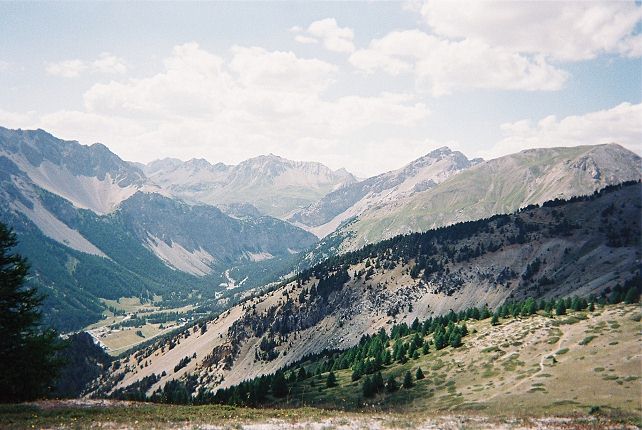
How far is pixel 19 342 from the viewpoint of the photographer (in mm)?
46688

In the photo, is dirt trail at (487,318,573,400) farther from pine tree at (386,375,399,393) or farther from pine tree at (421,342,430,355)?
pine tree at (421,342,430,355)

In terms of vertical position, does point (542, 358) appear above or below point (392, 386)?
above

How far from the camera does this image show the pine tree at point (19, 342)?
148 ft

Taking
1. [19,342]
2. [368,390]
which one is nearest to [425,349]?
[368,390]

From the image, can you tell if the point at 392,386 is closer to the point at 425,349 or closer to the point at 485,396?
the point at 485,396

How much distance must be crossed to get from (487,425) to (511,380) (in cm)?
3183

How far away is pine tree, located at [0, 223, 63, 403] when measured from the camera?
1770 inches

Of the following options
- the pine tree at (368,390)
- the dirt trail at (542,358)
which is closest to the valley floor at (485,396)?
the dirt trail at (542,358)

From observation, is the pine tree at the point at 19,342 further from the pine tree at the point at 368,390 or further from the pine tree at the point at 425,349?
the pine tree at the point at 425,349

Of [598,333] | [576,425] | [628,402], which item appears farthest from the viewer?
[598,333]

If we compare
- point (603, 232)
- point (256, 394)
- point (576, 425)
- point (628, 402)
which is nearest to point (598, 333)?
point (628, 402)

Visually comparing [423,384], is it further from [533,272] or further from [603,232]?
[603,232]


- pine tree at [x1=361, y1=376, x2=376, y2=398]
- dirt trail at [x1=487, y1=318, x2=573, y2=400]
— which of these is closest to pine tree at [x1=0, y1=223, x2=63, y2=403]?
pine tree at [x1=361, y1=376, x2=376, y2=398]

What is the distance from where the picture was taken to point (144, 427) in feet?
98.2
